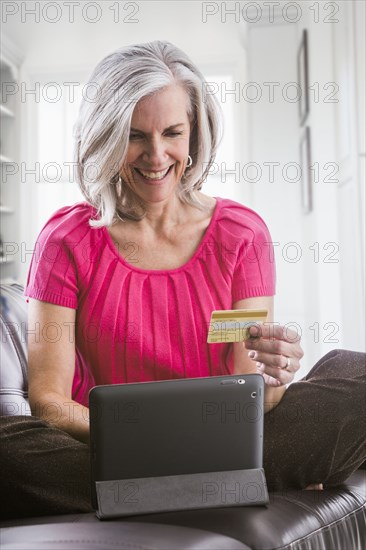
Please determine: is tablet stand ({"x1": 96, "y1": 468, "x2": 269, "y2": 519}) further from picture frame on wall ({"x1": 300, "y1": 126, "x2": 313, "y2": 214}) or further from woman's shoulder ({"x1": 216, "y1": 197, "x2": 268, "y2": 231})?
picture frame on wall ({"x1": 300, "y1": 126, "x2": 313, "y2": 214})

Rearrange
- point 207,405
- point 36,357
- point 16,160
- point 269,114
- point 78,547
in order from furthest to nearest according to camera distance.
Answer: point 16,160 → point 269,114 → point 36,357 → point 207,405 → point 78,547

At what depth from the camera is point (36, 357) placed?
62.9 inches

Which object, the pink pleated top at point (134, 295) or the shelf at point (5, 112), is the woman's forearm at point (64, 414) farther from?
the shelf at point (5, 112)

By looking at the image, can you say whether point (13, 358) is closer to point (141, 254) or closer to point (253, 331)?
point (141, 254)

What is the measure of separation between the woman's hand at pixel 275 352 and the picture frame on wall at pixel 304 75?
243cm

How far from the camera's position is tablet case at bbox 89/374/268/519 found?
1.12m

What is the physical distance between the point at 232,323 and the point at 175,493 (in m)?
0.30

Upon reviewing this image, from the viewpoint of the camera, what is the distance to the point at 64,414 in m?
1.50

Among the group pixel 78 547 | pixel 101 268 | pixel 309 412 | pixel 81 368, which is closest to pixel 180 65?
pixel 101 268

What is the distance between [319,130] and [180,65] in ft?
6.26

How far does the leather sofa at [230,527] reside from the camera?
893 mm

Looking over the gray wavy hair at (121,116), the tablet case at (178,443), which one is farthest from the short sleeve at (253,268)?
the tablet case at (178,443)

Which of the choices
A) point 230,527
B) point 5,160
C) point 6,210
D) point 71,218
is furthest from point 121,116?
point 6,210

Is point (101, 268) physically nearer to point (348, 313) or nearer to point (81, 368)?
point (81, 368)
